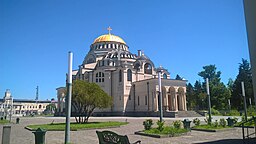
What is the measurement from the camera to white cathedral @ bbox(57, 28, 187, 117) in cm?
4412

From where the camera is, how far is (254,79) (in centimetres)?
302

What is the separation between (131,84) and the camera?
4903 centimetres

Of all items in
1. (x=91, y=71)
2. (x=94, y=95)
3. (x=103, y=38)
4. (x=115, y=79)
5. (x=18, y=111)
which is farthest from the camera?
(x=18, y=111)

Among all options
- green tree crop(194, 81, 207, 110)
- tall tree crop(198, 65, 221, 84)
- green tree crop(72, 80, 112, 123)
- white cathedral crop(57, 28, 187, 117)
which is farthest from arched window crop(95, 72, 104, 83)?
tall tree crop(198, 65, 221, 84)

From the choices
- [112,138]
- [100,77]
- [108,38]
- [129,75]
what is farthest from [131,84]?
[112,138]

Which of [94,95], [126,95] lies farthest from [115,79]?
[94,95]

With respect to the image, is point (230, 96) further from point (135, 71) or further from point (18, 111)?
point (18, 111)

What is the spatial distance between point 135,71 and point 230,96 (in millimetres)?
28002

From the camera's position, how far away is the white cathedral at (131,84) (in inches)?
1737

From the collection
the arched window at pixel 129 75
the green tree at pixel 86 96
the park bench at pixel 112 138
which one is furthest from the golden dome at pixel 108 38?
the park bench at pixel 112 138

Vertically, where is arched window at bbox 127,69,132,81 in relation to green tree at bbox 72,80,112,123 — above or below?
above

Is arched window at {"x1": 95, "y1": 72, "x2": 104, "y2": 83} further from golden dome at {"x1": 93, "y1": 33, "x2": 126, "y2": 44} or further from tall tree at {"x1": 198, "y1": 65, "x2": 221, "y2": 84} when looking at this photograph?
tall tree at {"x1": 198, "y1": 65, "x2": 221, "y2": 84}

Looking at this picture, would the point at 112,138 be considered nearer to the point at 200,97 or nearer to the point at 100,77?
the point at 100,77

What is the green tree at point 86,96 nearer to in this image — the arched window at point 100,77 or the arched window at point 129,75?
the arched window at point 129,75
